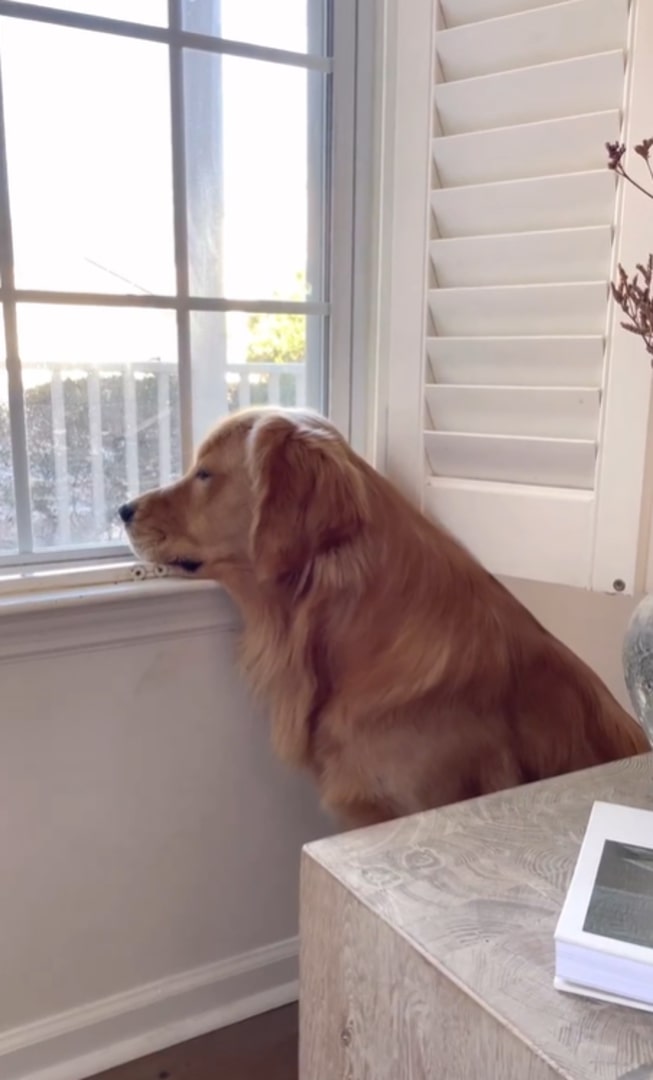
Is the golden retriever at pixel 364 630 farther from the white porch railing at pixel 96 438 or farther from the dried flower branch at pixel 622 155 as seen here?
the dried flower branch at pixel 622 155

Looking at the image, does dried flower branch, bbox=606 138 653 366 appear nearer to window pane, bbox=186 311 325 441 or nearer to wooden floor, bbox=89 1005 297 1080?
window pane, bbox=186 311 325 441

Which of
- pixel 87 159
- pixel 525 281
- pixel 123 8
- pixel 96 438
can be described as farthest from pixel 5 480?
pixel 525 281

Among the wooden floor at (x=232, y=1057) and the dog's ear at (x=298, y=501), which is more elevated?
the dog's ear at (x=298, y=501)

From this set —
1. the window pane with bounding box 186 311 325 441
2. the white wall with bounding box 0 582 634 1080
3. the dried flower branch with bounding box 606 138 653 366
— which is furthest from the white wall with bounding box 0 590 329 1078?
the dried flower branch with bounding box 606 138 653 366

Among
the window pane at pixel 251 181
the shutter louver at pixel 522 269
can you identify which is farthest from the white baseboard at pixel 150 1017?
the window pane at pixel 251 181

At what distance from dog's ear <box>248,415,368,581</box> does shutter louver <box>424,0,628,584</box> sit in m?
0.19

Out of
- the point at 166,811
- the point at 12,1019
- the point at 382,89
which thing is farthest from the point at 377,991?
the point at 382,89

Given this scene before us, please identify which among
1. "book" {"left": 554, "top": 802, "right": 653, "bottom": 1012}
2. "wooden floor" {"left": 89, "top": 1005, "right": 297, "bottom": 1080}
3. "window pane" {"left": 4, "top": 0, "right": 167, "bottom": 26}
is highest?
"window pane" {"left": 4, "top": 0, "right": 167, "bottom": 26}

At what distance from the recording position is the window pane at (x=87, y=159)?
4.12ft

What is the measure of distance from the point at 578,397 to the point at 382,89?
2.26 ft

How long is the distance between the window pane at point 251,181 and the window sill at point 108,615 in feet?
1.68

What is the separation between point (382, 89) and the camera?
1.47 metres

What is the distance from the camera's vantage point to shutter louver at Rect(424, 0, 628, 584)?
1137 mm

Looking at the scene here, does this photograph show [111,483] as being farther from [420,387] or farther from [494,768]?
Answer: [494,768]
